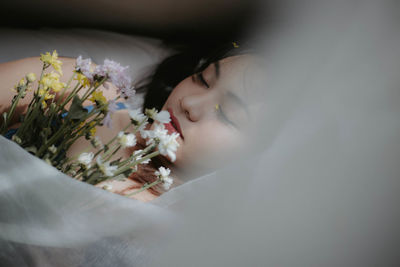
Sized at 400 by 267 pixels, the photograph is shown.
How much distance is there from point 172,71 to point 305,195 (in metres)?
0.79

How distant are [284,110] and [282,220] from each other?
0.59 ft

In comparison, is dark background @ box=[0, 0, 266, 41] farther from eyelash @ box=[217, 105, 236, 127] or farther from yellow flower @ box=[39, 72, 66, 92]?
yellow flower @ box=[39, 72, 66, 92]

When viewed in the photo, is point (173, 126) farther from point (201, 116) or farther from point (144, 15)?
point (144, 15)

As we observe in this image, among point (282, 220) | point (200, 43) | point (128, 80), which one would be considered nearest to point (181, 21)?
point (200, 43)

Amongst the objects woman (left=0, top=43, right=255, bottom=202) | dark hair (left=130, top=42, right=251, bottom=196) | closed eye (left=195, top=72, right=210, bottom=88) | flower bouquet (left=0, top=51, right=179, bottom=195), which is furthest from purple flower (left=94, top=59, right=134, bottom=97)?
dark hair (left=130, top=42, right=251, bottom=196)

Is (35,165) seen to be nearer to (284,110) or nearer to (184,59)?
(284,110)

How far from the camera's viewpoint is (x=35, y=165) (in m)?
0.37

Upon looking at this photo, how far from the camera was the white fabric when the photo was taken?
0.42 m

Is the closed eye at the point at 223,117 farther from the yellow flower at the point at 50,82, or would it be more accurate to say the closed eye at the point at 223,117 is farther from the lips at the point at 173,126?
the yellow flower at the point at 50,82

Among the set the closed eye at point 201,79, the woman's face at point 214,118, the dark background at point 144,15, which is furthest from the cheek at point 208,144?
Result: the dark background at point 144,15

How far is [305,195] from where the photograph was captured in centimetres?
47

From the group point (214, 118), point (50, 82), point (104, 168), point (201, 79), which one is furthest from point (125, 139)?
point (201, 79)

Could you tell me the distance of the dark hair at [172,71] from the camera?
1.06 m

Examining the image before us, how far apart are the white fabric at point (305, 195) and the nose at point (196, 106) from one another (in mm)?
265
